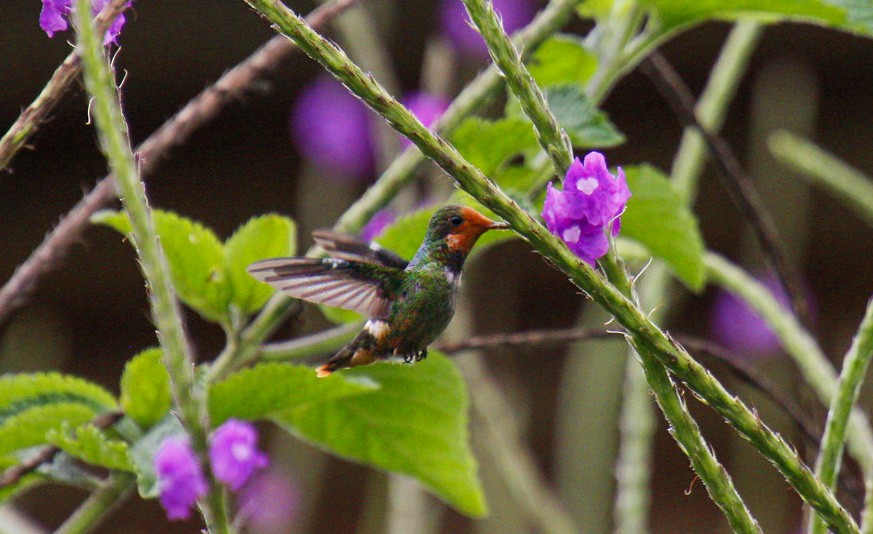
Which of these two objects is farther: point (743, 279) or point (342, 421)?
point (743, 279)

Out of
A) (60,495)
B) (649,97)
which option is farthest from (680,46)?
(60,495)

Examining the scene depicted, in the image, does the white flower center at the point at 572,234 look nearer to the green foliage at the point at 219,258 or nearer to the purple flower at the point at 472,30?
the green foliage at the point at 219,258

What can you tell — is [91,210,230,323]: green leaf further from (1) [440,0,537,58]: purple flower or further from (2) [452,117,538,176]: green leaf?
(1) [440,0,537,58]: purple flower

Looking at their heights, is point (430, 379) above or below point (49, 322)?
below

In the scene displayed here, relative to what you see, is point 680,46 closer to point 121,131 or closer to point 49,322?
point 49,322

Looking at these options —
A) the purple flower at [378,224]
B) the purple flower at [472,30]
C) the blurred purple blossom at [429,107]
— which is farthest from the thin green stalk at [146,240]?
the purple flower at [472,30]

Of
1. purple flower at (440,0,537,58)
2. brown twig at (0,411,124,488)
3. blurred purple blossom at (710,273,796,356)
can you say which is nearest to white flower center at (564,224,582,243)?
brown twig at (0,411,124,488)

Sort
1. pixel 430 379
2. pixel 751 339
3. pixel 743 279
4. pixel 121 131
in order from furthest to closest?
pixel 751 339
pixel 743 279
pixel 430 379
pixel 121 131

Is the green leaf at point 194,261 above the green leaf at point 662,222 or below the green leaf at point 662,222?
below
